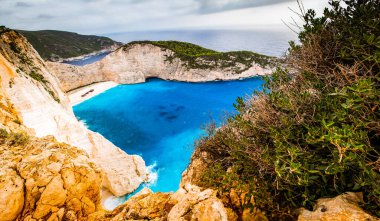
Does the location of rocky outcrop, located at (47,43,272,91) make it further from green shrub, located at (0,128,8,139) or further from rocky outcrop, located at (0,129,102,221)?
rocky outcrop, located at (0,129,102,221)

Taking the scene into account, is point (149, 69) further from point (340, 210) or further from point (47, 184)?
point (340, 210)

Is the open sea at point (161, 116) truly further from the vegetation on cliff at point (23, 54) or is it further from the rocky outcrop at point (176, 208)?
the vegetation on cliff at point (23, 54)

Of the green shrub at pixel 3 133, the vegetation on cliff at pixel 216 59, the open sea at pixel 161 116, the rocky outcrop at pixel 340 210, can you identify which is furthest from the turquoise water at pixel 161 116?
the rocky outcrop at pixel 340 210

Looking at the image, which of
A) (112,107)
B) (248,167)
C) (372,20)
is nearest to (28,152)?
(248,167)

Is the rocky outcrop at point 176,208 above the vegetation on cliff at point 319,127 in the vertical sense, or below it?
below

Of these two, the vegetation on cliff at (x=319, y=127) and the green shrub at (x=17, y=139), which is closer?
the vegetation on cliff at (x=319, y=127)

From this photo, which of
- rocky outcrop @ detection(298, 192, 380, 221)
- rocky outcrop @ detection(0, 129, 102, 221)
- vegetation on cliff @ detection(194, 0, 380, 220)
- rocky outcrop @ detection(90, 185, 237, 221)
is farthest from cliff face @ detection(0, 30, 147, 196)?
rocky outcrop @ detection(298, 192, 380, 221)
